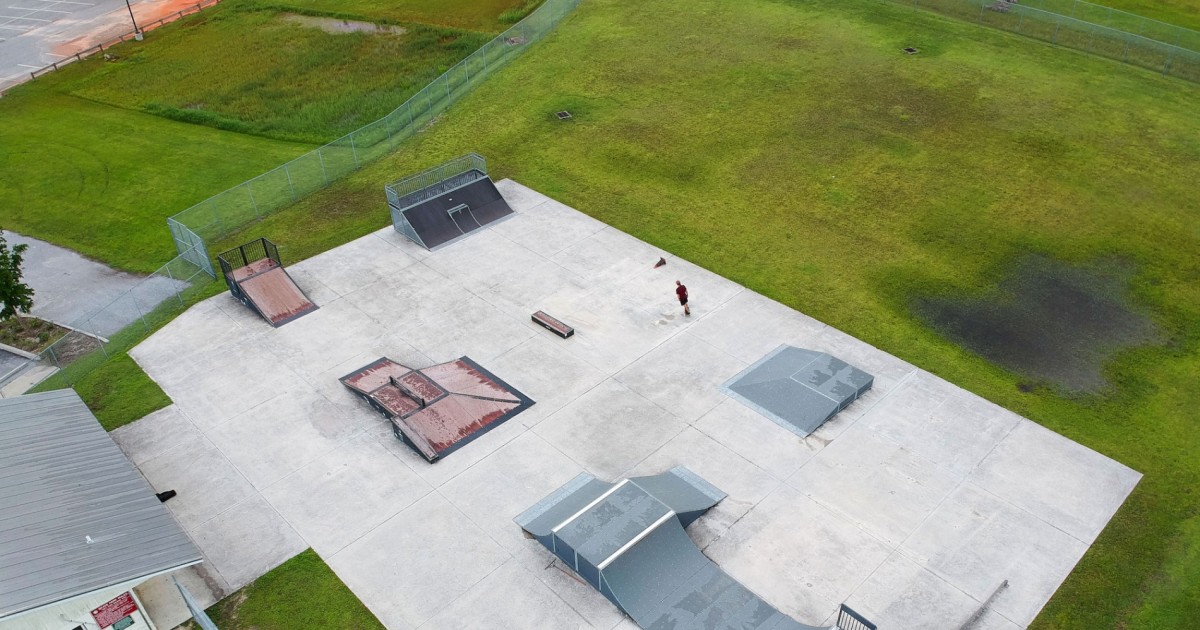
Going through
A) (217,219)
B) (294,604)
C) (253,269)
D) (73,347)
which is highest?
(217,219)

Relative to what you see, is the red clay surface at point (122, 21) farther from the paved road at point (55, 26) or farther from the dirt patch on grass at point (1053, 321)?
the dirt patch on grass at point (1053, 321)

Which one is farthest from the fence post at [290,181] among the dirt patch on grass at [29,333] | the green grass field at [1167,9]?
Answer: the green grass field at [1167,9]

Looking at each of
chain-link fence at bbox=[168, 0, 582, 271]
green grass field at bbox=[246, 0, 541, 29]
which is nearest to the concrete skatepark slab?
chain-link fence at bbox=[168, 0, 582, 271]

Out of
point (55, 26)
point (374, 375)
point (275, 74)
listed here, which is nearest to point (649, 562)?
point (374, 375)

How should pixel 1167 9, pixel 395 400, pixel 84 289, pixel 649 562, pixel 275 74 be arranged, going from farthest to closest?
pixel 1167 9, pixel 275 74, pixel 84 289, pixel 395 400, pixel 649 562

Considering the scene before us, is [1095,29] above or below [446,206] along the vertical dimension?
above

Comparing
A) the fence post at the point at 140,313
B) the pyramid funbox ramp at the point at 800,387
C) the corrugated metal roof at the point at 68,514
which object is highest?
the corrugated metal roof at the point at 68,514

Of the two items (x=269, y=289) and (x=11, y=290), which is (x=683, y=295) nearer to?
(x=269, y=289)
